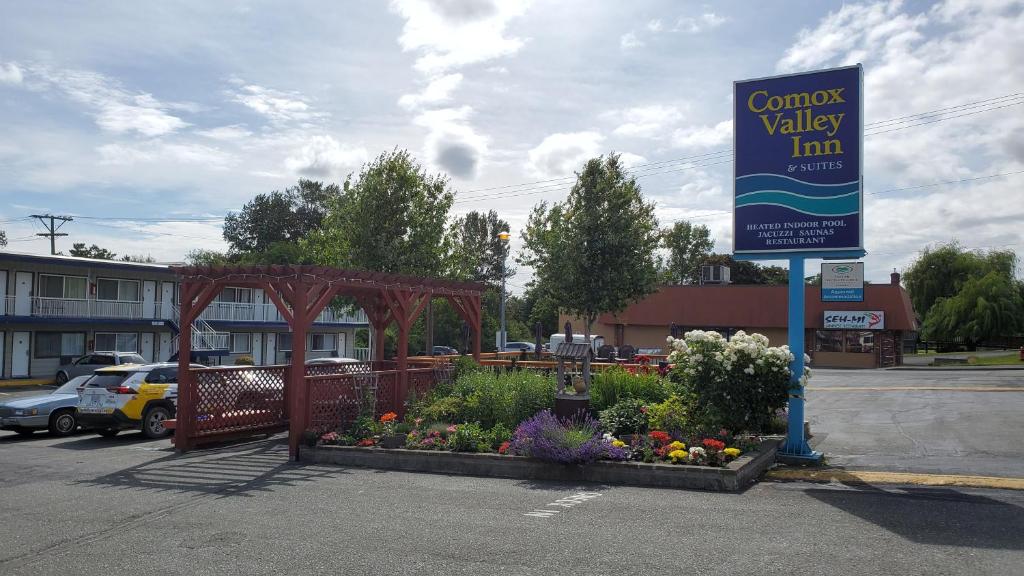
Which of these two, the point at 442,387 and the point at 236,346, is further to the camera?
the point at 236,346

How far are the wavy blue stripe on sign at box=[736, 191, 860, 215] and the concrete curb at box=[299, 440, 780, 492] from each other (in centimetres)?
353

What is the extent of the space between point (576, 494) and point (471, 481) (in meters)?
1.69

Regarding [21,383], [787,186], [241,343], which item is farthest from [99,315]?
[787,186]

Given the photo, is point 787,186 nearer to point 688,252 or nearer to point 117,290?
point 117,290

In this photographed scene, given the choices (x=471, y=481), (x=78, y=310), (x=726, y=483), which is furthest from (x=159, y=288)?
(x=726, y=483)

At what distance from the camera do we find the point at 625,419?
12.1m

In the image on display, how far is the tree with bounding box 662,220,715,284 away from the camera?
76188mm

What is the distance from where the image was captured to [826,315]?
46125 millimetres

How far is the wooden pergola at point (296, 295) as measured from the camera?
42.4ft

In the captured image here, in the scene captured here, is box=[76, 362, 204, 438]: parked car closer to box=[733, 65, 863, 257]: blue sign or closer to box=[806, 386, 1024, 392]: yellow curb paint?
box=[733, 65, 863, 257]: blue sign

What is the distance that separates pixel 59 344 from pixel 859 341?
4212 centimetres

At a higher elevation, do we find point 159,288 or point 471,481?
point 159,288

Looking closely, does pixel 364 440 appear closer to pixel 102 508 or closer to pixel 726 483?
pixel 102 508

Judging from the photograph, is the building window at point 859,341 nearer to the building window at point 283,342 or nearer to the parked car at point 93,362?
the building window at point 283,342
